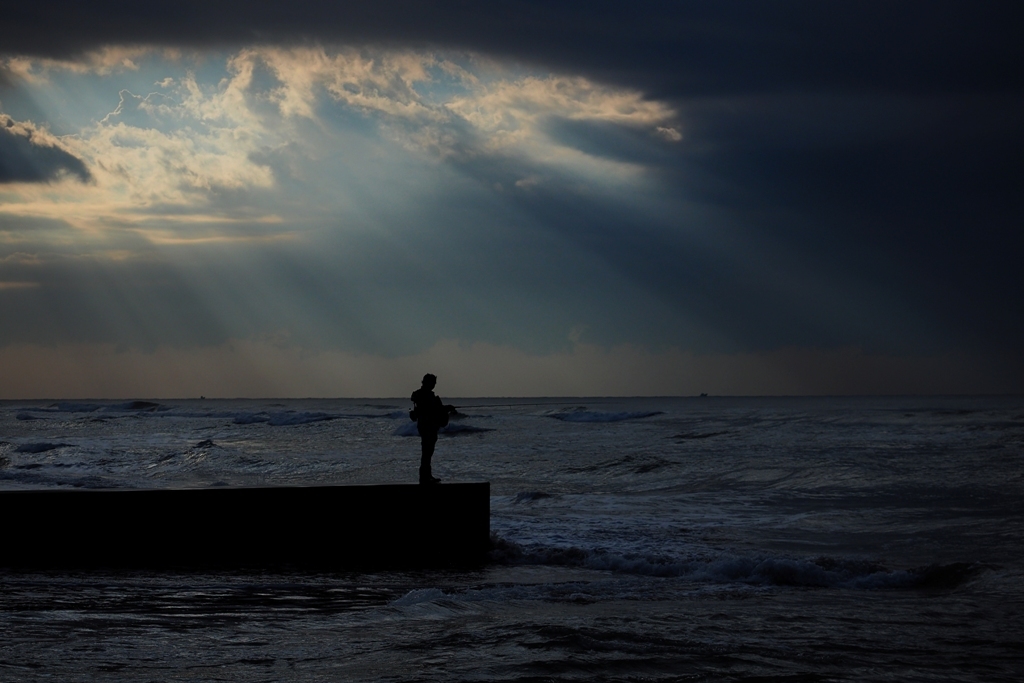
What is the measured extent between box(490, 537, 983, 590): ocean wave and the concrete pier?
3.45 ft

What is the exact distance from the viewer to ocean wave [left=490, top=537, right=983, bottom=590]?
10.4 m

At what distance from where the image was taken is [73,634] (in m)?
7.25

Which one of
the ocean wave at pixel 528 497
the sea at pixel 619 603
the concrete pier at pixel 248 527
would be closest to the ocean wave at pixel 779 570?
the sea at pixel 619 603

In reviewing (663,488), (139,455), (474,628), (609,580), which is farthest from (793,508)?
(139,455)

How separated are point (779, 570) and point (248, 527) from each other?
6573 mm

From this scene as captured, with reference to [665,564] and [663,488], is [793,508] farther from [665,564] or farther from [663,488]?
[665,564]

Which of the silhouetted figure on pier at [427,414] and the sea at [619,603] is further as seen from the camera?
the silhouetted figure on pier at [427,414]

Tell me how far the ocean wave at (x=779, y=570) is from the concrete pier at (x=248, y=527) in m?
1.05

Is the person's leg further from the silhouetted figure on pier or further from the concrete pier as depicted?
the concrete pier

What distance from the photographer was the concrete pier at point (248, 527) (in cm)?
1119

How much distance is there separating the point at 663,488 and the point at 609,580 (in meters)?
11.9

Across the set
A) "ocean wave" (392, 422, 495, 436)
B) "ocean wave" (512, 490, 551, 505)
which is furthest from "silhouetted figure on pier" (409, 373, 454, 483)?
"ocean wave" (392, 422, 495, 436)

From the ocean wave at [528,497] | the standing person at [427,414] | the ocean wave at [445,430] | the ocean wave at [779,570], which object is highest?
the standing person at [427,414]

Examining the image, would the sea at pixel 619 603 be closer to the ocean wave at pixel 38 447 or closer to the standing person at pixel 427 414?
the standing person at pixel 427 414
